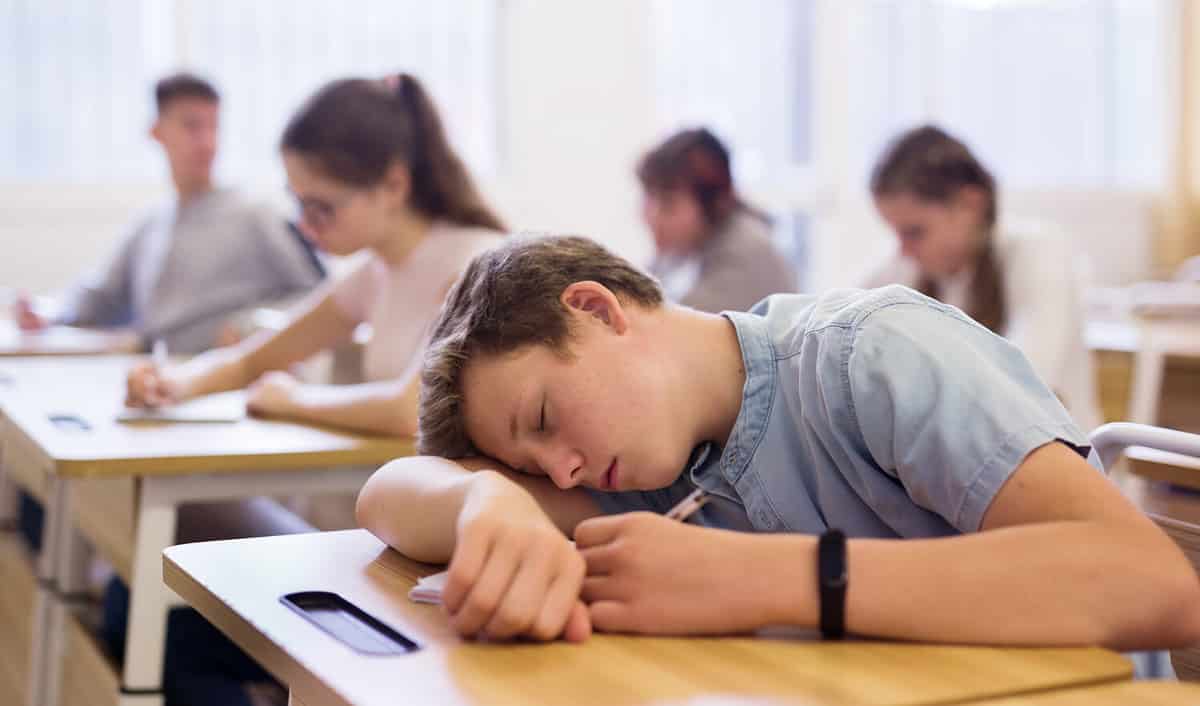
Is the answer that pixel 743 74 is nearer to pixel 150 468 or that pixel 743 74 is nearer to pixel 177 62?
pixel 177 62

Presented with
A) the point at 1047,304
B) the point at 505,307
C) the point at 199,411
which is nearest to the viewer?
the point at 505,307

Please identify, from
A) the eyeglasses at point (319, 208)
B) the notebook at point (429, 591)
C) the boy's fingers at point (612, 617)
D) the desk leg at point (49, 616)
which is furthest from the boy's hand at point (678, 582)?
the desk leg at point (49, 616)

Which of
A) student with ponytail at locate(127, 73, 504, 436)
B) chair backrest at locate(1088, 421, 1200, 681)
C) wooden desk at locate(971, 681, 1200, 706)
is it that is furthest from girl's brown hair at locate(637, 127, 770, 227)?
wooden desk at locate(971, 681, 1200, 706)

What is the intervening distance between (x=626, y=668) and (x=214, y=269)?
10.6 ft

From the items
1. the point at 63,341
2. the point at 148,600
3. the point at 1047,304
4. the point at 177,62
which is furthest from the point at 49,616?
the point at 177,62

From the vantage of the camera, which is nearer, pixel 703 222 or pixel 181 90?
pixel 703 222

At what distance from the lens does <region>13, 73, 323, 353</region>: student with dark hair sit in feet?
12.5

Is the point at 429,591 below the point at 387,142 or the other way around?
below

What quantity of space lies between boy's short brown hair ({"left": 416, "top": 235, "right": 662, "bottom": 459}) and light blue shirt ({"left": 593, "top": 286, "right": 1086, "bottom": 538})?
4.7 inches

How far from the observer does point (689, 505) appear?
1104 millimetres

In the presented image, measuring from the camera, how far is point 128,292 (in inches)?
164

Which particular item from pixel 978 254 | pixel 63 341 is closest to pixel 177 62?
pixel 63 341

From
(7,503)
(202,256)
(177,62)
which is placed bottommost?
(7,503)

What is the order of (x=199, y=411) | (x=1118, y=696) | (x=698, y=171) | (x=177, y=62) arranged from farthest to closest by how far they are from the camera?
(x=177, y=62) → (x=698, y=171) → (x=199, y=411) → (x=1118, y=696)
